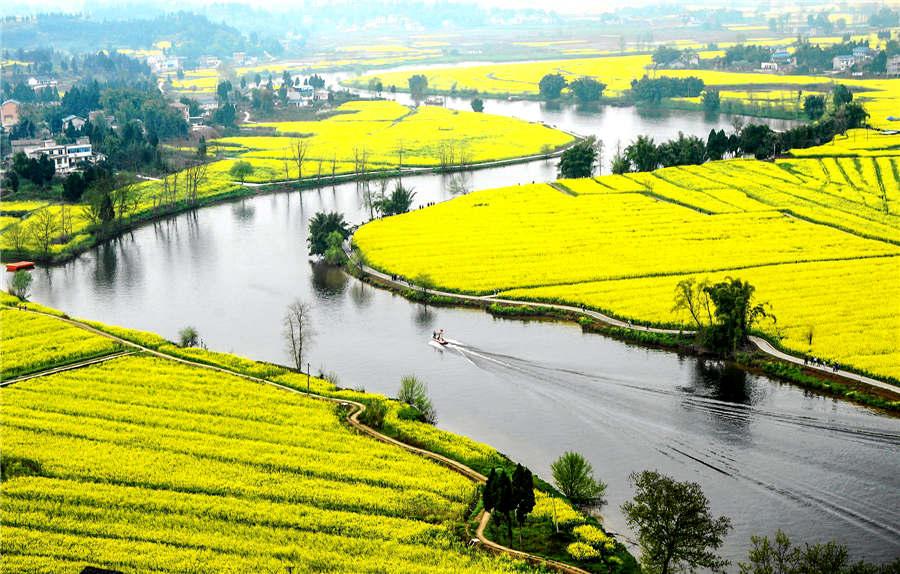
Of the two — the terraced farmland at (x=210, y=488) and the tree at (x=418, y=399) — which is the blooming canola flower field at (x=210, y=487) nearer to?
the terraced farmland at (x=210, y=488)

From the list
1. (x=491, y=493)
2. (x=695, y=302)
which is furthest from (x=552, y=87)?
(x=491, y=493)

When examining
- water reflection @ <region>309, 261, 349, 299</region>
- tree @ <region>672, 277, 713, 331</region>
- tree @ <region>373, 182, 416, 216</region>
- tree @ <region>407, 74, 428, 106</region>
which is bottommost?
water reflection @ <region>309, 261, 349, 299</region>

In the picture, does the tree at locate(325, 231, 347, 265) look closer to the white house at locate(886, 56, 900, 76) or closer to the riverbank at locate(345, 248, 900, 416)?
the riverbank at locate(345, 248, 900, 416)

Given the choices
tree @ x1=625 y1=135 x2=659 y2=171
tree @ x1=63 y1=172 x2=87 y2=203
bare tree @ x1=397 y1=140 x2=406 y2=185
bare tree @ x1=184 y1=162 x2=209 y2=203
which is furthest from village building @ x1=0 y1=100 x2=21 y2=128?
tree @ x1=625 y1=135 x2=659 y2=171

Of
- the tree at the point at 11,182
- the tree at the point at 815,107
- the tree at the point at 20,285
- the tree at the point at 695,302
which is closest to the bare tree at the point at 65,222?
the tree at the point at 11,182

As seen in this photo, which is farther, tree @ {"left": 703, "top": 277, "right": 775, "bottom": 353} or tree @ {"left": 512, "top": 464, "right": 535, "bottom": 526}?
tree @ {"left": 703, "top": 277, "right": 775, "bottom": 353}
